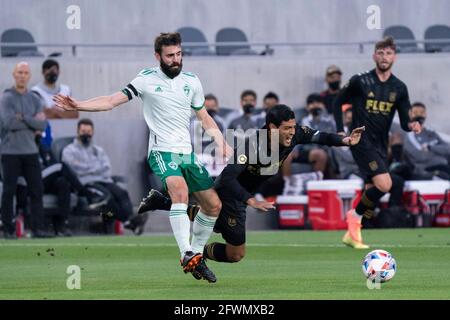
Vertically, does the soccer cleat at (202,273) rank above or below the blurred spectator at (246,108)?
below

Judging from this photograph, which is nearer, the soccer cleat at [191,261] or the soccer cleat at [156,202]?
the soccer cleat at [191,261]

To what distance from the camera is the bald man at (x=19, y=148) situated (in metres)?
20.6

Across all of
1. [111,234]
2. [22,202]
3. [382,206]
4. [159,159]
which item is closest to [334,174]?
[382,206]

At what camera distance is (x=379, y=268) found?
12047mm

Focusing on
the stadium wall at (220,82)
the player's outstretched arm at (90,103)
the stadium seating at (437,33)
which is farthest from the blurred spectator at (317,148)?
the player's outstretched arm at (90,103)

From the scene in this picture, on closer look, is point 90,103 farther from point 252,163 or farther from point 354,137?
point 354,137

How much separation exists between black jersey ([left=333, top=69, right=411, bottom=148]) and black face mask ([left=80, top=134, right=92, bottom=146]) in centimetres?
575

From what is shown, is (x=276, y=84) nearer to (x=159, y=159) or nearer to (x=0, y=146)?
(x=0, y=146)

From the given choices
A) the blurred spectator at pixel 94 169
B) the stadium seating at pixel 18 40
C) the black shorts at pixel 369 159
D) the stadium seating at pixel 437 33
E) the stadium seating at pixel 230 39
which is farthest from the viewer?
the stadium seating at pixel 437 33

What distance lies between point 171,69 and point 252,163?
1215mm

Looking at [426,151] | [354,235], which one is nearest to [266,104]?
[426,151]

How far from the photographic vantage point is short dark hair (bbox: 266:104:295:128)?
12789 millimetres

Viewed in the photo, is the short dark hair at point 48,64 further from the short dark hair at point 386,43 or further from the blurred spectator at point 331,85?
the short dark hair at point 386,43

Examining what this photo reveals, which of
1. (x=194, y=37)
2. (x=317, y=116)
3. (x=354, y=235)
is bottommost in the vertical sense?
(x=354, y=235)
